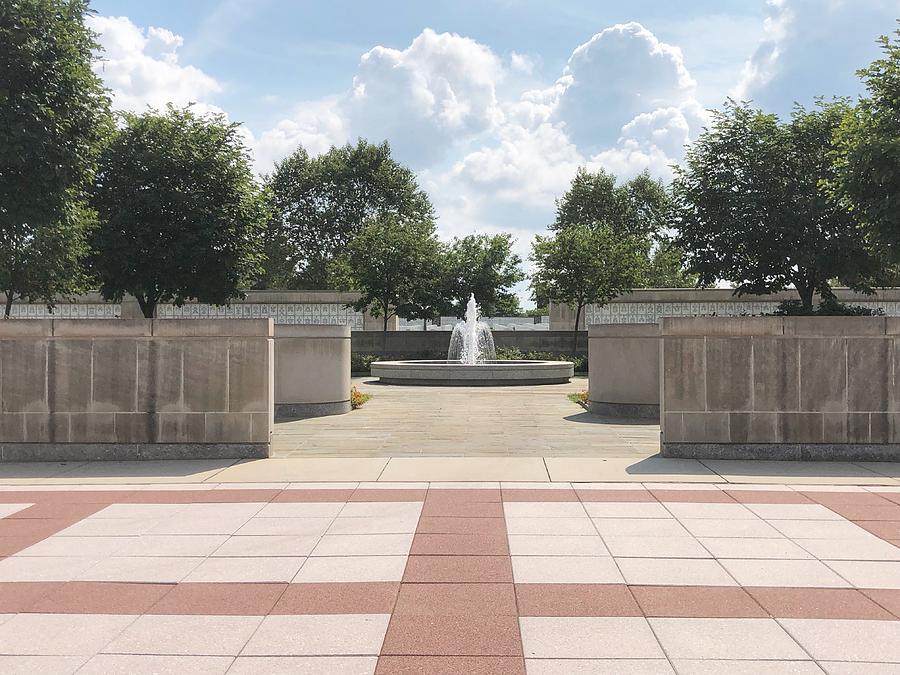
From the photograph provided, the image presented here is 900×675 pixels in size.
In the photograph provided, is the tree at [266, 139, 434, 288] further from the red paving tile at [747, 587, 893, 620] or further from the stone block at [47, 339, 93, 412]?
the red paving tile at [747, 587, 893, 620]

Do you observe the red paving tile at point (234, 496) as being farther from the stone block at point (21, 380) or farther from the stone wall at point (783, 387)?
the stone wall at point (783, 387)

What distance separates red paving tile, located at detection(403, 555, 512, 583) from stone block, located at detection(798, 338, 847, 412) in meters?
6.31

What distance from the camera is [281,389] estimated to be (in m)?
15.9

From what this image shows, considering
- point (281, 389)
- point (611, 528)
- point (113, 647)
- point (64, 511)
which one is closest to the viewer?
point (113, 647)

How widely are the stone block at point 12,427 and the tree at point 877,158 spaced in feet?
47.1

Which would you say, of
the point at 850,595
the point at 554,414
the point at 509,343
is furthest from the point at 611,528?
the point at 509,343

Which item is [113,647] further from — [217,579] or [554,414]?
[554,414]

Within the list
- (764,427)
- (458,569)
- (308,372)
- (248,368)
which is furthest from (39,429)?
(764,427)

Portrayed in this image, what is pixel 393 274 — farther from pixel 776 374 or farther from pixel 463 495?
pixel 463 495

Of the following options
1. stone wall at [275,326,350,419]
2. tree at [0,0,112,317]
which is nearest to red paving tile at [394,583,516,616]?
stone wall at [275,326,350,419]

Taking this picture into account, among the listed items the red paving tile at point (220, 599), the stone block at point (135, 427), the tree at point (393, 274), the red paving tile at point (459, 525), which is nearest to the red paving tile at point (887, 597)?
the red paving tile at point (459, 525)

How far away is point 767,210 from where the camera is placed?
22.1m

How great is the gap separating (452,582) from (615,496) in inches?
127

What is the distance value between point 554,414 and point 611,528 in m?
9.46
